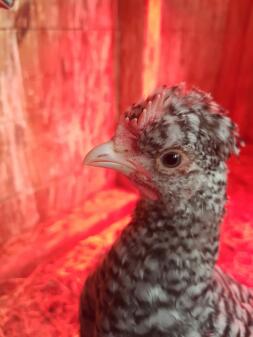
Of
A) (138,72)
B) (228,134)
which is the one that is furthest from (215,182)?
(138,72)

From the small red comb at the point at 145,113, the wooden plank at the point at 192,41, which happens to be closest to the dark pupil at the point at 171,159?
the small red comb at the point at 145,113

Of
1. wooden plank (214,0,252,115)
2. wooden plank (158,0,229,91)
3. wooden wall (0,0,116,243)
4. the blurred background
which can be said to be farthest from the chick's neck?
wooden plank (214,0,252,115)

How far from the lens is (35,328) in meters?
2.18

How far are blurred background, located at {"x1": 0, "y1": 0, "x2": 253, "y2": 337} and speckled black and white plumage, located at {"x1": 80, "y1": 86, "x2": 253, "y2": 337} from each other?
0.79 metres

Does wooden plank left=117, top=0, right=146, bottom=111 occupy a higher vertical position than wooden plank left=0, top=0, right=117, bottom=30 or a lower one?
lower

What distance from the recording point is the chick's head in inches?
54.6

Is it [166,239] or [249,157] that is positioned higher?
[166,239]

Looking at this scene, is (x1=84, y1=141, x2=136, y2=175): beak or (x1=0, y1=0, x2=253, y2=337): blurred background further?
(x1=0, y1=0, x2=253, y2=337): blurred background

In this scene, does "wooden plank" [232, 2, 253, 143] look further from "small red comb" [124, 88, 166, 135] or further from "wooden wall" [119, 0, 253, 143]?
"small red comb" [124, 88, 166, 135]

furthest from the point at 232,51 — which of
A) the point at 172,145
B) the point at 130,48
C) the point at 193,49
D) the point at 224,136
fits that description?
the point at 172,145

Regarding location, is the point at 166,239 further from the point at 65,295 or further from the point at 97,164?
the point at 65,295

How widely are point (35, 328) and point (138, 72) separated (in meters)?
1.61

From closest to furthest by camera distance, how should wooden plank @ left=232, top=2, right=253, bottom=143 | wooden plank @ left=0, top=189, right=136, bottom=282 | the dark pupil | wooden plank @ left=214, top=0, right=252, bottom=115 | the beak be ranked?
the dark pupil
the beak
wooden plank @ left=0, top=189, right=136, bottom=282
wooden plank @ left=214, top=0, right=252, bottom=115
wooden plank @ left=232, top=2, right=253, bottom=143

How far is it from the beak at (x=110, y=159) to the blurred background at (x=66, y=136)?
97 centimetres
